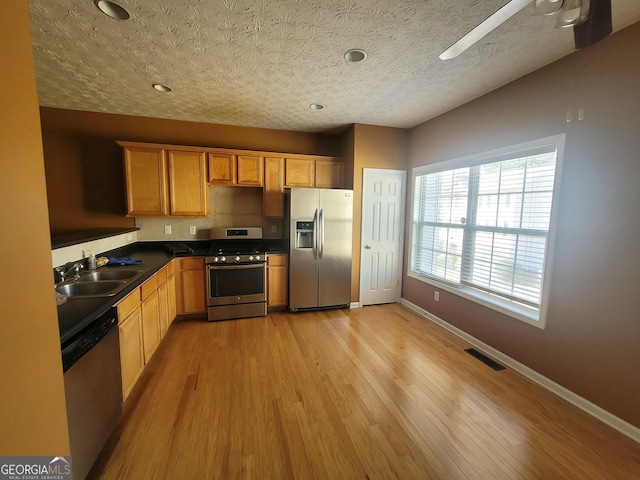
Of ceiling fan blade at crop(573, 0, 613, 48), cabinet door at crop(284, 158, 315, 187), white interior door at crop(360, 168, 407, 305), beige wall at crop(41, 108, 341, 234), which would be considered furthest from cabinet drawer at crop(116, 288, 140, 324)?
ceiling fan blade at crop(573, 0, 613, 48)

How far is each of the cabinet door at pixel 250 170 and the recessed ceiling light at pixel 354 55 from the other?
1969 mm

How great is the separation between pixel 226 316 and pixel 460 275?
2988 millimetres

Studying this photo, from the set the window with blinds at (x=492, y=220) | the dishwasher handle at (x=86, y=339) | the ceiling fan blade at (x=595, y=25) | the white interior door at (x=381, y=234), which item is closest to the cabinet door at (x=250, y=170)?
the white interior door at (x=381, y=234)

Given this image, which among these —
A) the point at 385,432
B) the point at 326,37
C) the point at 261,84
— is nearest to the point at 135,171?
the point at 261,84

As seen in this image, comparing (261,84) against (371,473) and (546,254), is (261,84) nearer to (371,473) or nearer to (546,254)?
(546,254)

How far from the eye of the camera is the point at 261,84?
2545 millimetres

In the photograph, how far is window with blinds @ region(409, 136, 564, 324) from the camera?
2.24 m

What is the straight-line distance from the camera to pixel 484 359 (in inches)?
101

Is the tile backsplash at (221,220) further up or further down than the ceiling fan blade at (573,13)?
further down

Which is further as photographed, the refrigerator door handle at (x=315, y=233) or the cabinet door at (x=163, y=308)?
the refrigerator door handle at (x=315, y=233)

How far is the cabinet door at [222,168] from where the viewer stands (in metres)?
3.52

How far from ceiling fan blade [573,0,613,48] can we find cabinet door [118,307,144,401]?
10.4ft

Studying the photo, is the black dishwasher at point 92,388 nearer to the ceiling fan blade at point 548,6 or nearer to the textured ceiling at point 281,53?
the textured ceiling at point 281,53

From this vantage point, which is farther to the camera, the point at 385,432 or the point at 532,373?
the point at 532,373
